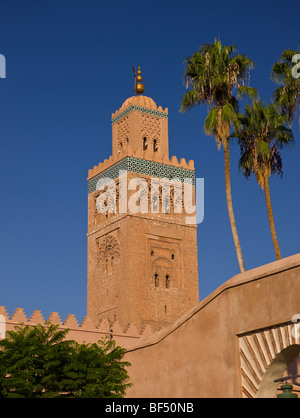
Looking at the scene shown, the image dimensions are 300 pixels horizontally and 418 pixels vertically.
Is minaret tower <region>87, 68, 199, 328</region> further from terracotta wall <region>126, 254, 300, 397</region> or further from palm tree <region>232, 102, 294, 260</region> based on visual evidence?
terracotta wall <region>126, 254, 300, 397</region>

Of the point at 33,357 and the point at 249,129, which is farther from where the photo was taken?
the point at 249,129

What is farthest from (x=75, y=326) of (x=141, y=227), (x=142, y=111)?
(x=142, y=111)

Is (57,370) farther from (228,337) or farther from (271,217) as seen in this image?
(271,217)

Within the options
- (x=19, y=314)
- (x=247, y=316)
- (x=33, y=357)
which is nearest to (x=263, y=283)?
(x=247, y=316)

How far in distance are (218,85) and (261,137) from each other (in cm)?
223

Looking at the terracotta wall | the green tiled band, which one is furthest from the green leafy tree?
the green tiled band

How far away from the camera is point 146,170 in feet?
122

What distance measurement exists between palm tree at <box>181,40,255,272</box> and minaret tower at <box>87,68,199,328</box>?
45.1 feet

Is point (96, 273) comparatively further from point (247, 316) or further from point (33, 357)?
point (247, 316)

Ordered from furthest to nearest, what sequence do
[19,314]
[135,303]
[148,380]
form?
[135,303] < [19,314] < [148,380]

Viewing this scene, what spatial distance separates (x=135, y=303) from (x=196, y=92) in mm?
14643

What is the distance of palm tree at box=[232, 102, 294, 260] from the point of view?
2331 cm

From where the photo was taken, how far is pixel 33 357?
1767 cm
